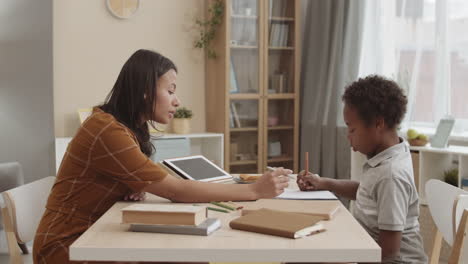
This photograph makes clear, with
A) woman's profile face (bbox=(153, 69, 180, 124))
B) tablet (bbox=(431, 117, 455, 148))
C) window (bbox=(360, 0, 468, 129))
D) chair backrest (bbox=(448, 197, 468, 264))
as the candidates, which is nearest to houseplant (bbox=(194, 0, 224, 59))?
window (bbox=(360, 0, 468, 129))

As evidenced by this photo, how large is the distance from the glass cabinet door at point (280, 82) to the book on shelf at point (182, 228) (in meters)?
3.34

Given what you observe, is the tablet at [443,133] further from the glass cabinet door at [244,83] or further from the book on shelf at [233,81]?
the book on shelf at [233,81]

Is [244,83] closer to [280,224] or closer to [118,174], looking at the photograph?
[118,174]

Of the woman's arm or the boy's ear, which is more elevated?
the boy's ear

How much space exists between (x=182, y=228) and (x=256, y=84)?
3.36 metres

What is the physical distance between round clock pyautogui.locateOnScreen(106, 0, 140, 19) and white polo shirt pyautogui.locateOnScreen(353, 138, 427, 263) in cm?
316

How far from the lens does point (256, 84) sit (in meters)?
4.59

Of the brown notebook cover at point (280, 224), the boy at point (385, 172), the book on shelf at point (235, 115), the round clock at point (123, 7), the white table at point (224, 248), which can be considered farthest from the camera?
the book on shelf at point (235, 115)

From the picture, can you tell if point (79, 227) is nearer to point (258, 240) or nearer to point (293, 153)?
point (258, 240)

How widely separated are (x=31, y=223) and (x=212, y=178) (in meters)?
0.65

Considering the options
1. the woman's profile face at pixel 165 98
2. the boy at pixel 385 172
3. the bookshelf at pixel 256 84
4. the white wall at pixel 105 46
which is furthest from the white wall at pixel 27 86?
the boy at pixel 385 172

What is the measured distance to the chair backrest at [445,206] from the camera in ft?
5.31

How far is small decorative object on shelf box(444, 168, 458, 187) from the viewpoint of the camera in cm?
328

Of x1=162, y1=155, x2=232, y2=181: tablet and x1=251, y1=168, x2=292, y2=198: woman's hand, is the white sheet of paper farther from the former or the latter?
x1=162, y1=155, x2=232, y2=181: tablet
